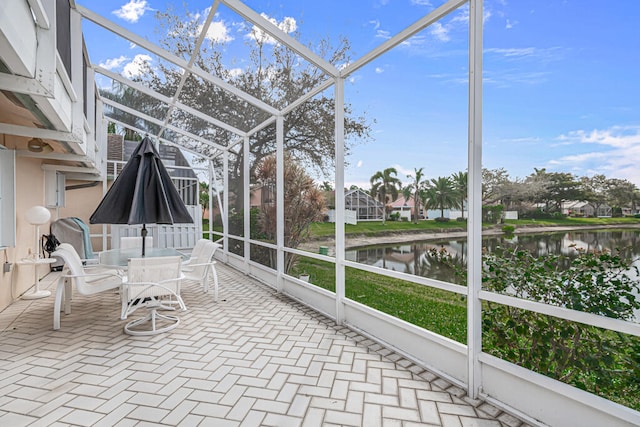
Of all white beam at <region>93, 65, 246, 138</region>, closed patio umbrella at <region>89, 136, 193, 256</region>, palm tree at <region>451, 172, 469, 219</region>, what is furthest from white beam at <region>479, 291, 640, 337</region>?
white beam at <region>93, 65, 246, 138</region>

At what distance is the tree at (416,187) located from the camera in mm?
3281

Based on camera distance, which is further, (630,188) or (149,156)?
(149,156)

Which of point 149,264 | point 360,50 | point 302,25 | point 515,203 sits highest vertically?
point 302,25

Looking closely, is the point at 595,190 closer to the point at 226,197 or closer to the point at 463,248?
the point at 463,248

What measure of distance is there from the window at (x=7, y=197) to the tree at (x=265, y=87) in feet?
8.12

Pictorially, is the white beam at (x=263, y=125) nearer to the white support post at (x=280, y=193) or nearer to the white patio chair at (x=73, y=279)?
the white support post at (x=280, y=193)

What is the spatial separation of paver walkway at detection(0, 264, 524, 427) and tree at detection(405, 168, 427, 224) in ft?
4.63

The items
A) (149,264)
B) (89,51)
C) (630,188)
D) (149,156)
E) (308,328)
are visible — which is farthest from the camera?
(89,51)

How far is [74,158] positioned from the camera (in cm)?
539

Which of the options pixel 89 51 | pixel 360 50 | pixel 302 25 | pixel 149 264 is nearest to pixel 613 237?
pixel 360 50

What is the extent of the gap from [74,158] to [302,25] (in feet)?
13.7

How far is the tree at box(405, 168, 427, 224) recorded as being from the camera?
3281 millimetres

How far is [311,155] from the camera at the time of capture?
217 inches

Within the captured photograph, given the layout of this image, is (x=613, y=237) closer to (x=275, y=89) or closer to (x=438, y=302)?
(x=438, y=302)
